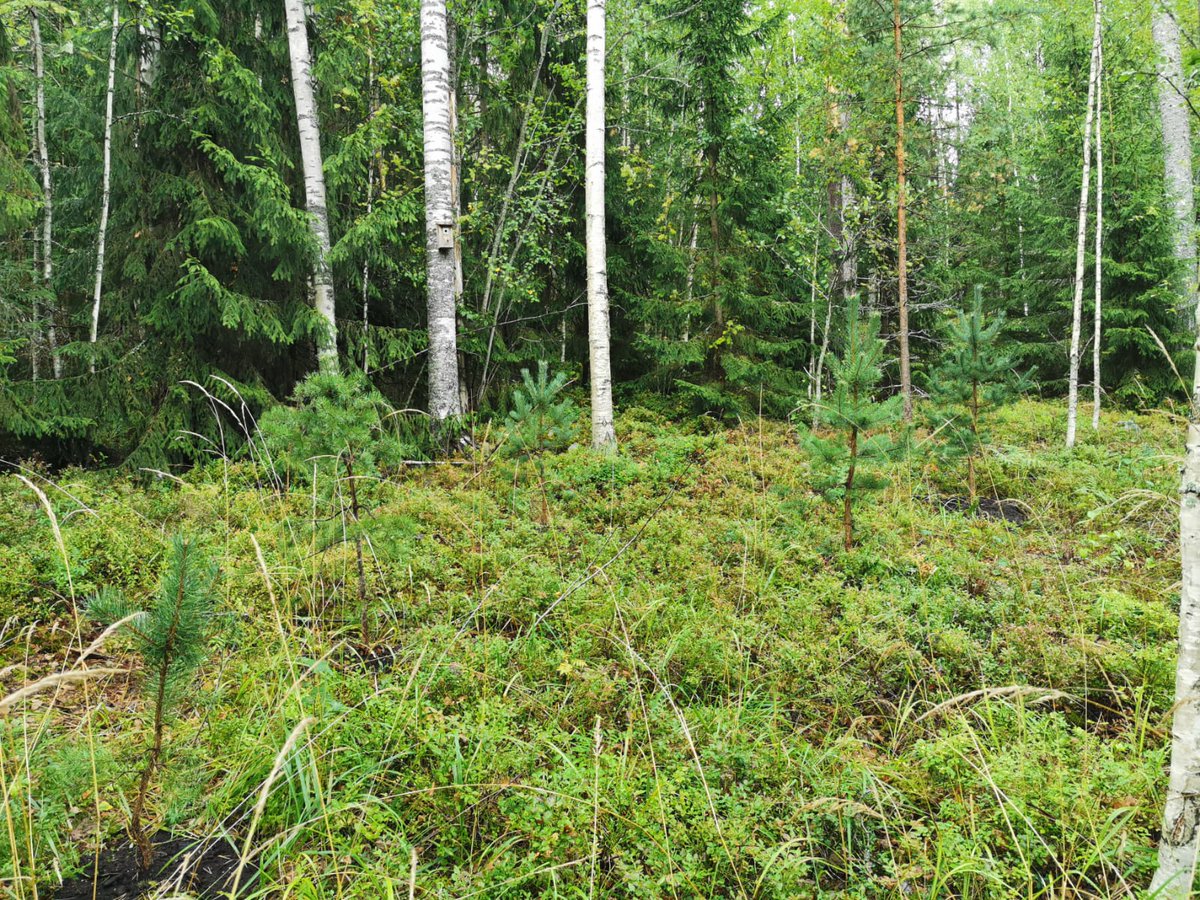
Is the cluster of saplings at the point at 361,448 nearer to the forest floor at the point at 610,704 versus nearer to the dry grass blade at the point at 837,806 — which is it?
the forest floor at the point at 610,704

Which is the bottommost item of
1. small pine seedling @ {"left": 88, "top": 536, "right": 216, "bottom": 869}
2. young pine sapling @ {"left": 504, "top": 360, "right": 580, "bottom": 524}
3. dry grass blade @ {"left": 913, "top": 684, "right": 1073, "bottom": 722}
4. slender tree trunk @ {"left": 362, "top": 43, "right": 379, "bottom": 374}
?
dry grass blade @ {"left": 913, "top": 684, "right": 1073, "bottom": 722}

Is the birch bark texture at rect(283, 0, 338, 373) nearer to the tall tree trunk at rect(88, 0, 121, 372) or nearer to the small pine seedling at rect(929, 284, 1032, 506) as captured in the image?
the tall tree trunk at rect(88, 0, 121, 372)

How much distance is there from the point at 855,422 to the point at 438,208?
17.3 feet

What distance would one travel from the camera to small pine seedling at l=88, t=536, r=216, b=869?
1.54 metres

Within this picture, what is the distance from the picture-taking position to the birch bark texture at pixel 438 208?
700 cm

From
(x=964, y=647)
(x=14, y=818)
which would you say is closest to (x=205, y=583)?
(x=14, y=818)

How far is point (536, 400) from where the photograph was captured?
559 cm

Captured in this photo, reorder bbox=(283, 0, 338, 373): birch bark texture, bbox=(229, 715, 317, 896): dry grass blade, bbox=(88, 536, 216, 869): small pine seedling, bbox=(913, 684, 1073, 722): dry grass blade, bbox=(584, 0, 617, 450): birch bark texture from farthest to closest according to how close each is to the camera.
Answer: bbox=(584, 0, 617, 450): birch bark texture < bbox=(283, 0, 338, 373): birch bark texture < bbox=(913, 684, 1073, 722): dry grass blade < bbox=(88, 536, 216, 869): small pine seedling < bbox=(229, 715, 317, 896): dry grass blade

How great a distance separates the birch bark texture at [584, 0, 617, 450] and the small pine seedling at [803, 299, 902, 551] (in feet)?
10.5

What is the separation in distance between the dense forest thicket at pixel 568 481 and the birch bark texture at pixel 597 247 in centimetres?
6

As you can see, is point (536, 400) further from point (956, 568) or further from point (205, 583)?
point (205, 583)

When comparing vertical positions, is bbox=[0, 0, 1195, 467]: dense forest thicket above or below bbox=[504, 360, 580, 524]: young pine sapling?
above

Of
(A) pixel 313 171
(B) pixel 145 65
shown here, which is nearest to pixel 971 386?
(A) pixel 313 171

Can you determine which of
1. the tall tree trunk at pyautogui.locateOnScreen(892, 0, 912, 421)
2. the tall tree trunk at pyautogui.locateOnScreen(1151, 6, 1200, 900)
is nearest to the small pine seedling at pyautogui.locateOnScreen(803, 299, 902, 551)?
the tall tree trunk at pyautogui.locateOnScreen(1151, 6, 1200, 900)
